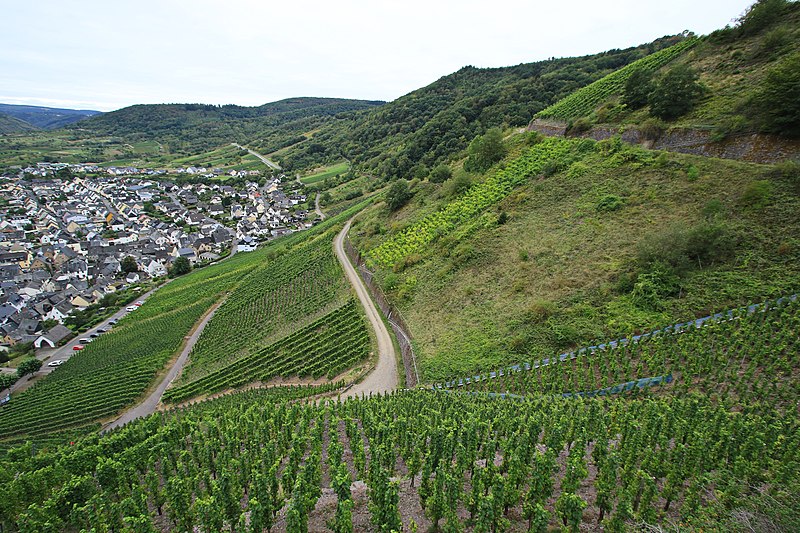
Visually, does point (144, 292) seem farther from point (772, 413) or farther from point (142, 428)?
point (772, 413)

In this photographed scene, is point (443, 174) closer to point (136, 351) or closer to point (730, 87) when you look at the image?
point (730, 87)

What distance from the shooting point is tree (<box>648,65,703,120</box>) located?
38594mm

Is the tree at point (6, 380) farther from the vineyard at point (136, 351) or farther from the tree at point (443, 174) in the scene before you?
the tree at point (443, 174)

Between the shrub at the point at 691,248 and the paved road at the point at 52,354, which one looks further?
the paved road at the point at 52,354

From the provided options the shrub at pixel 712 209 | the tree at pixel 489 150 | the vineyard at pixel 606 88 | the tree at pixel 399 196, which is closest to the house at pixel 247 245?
the tree at pixel 399 196

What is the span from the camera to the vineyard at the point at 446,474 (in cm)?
1148

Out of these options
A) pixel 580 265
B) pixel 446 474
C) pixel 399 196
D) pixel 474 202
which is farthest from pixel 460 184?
pixel 446 474

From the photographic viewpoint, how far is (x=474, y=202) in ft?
162

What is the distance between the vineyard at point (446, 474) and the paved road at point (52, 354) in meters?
47.8

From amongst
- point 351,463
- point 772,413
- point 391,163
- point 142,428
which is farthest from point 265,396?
point 391,163

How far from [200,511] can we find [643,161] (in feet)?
145

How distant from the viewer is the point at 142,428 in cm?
1964

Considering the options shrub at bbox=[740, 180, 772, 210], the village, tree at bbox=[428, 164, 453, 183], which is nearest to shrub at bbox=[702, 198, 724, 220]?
shrub at bbox=[740, 180, 772, 210]

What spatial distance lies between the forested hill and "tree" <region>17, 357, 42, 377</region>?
68884 mm
